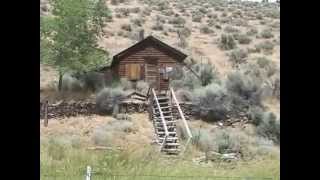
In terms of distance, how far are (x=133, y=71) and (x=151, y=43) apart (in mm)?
189

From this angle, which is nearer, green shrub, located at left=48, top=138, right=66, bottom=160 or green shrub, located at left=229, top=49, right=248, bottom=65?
green shrub, located at left=48, top=138, right=66, bottom=160

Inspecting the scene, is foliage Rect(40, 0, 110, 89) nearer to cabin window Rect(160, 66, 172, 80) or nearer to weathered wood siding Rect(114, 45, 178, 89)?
weathered wood siding Rect(114, 45, 178, 89)

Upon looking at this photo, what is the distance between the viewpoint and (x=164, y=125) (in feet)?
9.22

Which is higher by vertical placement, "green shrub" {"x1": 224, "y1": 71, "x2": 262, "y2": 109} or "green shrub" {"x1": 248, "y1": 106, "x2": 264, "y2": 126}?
"green shrub" {"x1": 224, "y1": 71, "x2": 262, "y2": 109}

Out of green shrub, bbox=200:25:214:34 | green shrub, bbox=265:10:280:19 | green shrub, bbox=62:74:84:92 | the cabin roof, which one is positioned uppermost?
green shrub, bbox=265:10:280:19

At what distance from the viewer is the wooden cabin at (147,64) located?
278cm

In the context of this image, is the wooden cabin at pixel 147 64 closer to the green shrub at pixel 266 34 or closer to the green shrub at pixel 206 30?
the green shrub at pixel 206 30

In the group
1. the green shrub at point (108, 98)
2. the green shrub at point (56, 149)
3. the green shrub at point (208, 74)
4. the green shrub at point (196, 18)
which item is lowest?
the green shrub at point (56, 149)

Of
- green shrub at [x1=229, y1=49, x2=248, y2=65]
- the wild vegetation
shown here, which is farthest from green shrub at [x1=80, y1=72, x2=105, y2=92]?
green shrub at [x1=229, y1=49, x2=248, y2=65]

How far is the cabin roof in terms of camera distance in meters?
2.76

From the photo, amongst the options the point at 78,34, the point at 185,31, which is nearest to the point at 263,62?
the point at 185,31

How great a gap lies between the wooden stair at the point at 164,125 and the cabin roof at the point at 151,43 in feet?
0.79

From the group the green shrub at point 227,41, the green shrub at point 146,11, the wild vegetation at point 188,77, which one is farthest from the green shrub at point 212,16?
the green shrub at point 146,11
